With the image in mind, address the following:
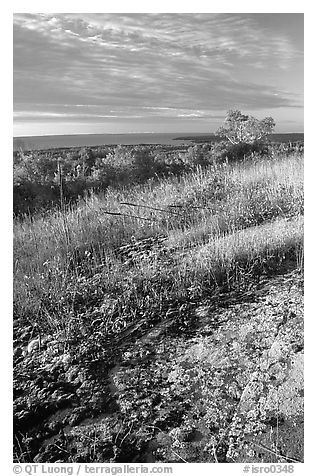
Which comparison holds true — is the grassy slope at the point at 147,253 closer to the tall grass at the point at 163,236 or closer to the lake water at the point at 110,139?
the tall grass at the point at 163,236

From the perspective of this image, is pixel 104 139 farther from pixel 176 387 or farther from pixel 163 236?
pixel 176 387

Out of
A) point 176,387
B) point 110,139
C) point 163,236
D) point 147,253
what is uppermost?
point 110,139

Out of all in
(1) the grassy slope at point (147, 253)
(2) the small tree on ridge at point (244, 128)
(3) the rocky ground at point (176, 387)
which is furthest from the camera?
(2) the small tree on ridge at point (244, 128)

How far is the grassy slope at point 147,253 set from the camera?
10.5 feet

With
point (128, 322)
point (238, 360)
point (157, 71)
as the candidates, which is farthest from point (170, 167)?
point (238, 360)

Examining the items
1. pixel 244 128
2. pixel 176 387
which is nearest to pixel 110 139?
pixel 244 128

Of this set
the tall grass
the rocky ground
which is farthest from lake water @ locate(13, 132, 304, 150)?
the rocky ground

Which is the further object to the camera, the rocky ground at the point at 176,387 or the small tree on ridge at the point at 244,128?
the small tree on ridge at the point at 244,128

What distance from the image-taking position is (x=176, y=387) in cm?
300

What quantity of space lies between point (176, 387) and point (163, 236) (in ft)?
3.51

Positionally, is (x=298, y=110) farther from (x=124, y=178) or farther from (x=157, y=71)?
(x=124, y=178)

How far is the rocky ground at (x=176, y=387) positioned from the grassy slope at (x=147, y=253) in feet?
0.11

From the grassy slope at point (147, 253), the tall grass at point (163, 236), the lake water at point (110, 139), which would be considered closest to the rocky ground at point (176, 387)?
the grassy slope at point (147, 253)

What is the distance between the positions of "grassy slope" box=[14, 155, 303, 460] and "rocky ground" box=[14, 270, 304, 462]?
0.11 ft
